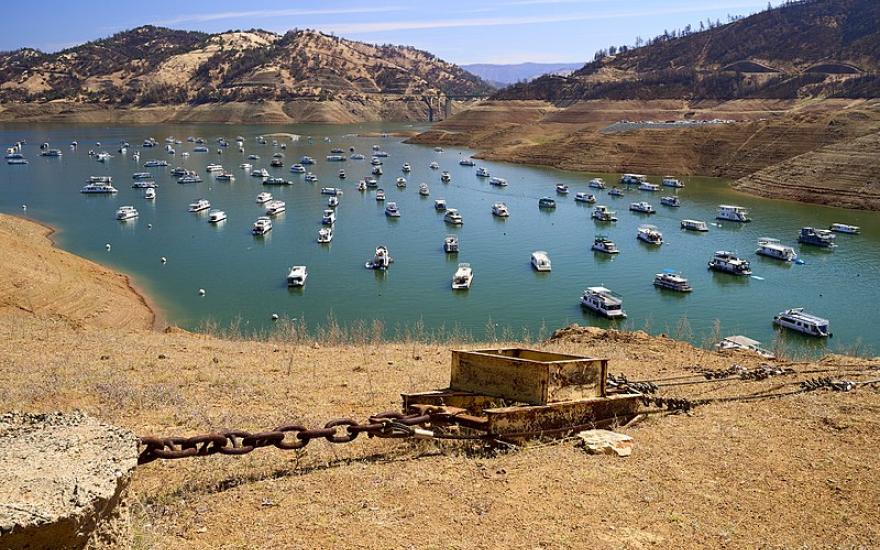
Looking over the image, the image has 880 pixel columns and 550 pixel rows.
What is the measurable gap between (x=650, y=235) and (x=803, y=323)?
19.1m

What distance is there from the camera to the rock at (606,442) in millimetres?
8934

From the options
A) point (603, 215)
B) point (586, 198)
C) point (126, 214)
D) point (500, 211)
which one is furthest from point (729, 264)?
point (126, 214)

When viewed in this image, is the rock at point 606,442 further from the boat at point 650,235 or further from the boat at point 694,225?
the boat at point 694,225

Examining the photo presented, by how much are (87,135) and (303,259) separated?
352 feet

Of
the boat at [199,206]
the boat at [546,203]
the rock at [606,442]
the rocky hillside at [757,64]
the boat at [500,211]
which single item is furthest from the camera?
the rocky hillside at [757,64]

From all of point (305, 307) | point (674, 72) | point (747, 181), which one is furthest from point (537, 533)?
point (674, 72)

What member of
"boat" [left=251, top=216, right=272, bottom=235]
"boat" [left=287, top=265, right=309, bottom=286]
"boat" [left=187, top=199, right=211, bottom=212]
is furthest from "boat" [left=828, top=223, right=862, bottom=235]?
"boat" [left=187, top=199, right=211, bottom=212]

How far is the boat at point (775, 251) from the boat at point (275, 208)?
34.8 metres

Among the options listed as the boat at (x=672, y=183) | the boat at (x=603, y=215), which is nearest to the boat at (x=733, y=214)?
the boat at (x=603, y=215)

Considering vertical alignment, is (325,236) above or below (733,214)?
above

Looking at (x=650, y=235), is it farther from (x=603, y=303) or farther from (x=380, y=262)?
(x=380, y=262)

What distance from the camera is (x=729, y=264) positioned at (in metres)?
41.7

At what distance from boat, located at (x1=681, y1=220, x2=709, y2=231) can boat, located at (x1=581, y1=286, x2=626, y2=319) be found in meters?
22.2

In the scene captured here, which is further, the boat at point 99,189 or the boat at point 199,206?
the boat at point 99,189
